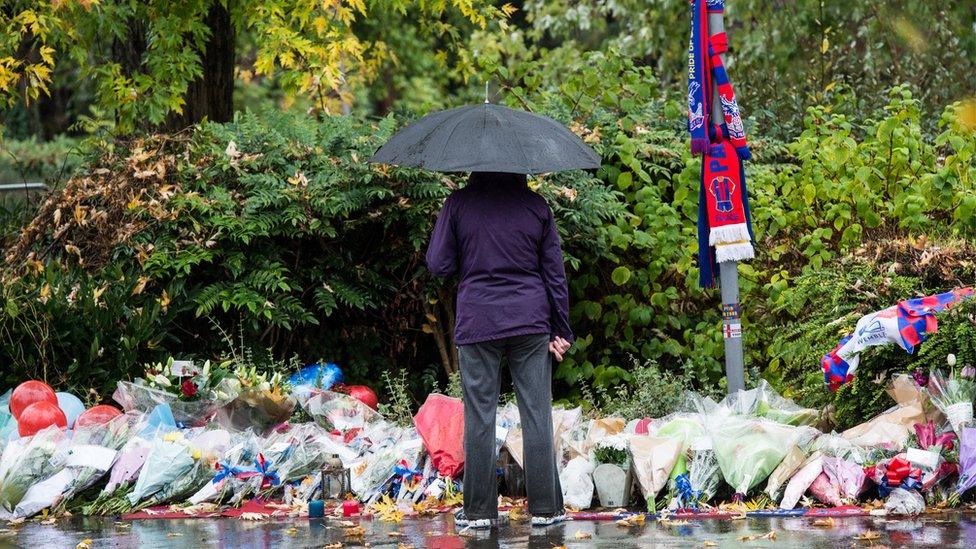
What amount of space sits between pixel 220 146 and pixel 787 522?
4.80m

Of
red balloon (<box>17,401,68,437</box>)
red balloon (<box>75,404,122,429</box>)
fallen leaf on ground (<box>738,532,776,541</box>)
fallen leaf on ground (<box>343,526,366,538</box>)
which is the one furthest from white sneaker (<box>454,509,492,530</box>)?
red balloon (<box>17,401,68,437</box>)

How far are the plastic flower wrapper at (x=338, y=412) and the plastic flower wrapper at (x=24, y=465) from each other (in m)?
1.45

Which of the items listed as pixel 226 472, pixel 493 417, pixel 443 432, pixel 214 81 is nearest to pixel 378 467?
pixel 443 432

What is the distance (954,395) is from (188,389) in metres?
4.22

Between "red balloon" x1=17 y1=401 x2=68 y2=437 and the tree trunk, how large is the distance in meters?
3.48

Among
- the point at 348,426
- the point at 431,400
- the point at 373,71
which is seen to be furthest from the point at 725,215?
the point at 373,71

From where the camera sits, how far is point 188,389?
7.62 meters

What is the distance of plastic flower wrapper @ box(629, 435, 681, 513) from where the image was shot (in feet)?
20.7

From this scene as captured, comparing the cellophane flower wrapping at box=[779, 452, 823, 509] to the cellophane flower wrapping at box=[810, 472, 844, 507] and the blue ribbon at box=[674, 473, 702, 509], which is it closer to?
the cellophane flower wrapping at box=[810, 472, 844, 507]

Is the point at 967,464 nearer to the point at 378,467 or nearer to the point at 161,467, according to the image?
the point at 378,467

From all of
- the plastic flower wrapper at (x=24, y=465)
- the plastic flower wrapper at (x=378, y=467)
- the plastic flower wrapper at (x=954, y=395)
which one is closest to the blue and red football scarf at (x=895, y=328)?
the plastic flower wrapper at (x=954, y=395)

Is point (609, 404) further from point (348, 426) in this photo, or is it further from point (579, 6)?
point (579, 6)

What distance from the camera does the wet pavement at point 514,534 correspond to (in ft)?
17.9

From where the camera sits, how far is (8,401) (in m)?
7.70
